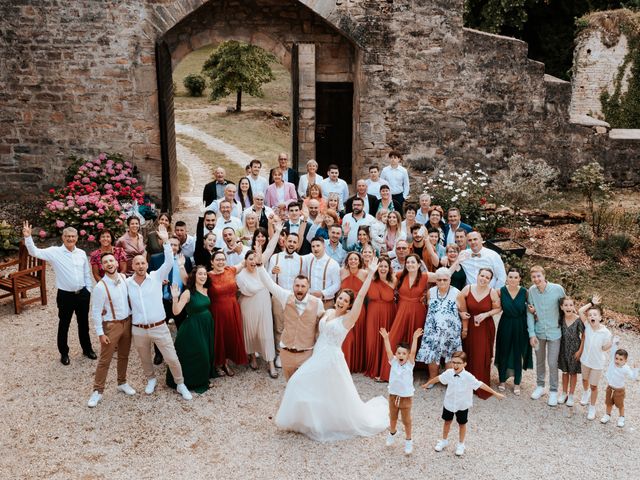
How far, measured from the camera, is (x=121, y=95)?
499 inches

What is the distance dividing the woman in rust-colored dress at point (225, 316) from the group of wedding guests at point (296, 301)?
1cm

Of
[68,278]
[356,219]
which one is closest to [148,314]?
[68,278]

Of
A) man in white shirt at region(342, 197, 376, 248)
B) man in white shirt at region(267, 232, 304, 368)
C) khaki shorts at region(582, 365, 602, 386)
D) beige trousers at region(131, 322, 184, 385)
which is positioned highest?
man in white shirt at region(342, 197, 376, 248)

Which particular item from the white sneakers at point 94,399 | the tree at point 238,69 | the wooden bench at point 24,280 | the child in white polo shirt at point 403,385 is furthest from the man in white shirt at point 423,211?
the tree at point 238,69

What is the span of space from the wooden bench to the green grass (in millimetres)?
6979

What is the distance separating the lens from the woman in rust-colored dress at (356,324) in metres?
7.80

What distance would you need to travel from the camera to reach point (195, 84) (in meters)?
30.8

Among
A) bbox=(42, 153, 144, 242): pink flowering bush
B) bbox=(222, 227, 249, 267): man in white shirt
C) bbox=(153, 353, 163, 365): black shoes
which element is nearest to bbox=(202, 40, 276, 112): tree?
bbox=(42, 153, 144, 242): pink flowering bush

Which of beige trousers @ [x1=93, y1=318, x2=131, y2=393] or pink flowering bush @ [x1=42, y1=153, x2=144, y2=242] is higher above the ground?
pink flowering bush @ [x1=42, y1=153, x2=144, y2=242]

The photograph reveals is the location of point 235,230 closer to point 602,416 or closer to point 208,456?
point 208,456

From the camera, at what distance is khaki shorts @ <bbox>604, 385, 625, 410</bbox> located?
698 centimetres

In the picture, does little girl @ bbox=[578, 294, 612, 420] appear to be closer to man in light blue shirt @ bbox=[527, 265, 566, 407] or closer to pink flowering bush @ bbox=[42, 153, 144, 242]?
man in light blue shirt @ bbox=[527, 265, 566, 407]

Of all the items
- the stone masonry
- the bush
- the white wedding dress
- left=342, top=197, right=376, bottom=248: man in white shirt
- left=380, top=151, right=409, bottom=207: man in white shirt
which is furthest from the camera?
the bush

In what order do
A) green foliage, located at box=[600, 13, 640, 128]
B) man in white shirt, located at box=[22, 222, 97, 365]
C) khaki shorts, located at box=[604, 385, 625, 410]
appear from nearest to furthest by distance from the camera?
khaki shorts, located at box=[604, 385, 625, 410] < man in white shirt, located at box=[22, 222, 97, 365] < green foliage, located at box=[600, 13, 640, 128]
